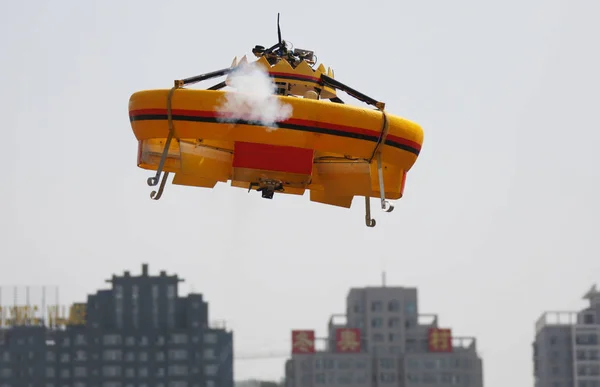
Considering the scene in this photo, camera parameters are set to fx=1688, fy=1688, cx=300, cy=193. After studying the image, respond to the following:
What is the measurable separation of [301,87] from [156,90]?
3.72m

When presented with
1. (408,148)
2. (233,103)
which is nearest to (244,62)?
(233,103)

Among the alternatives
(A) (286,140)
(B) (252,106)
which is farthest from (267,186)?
(B) (252,106)

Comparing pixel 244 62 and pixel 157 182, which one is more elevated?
pixel 244 62

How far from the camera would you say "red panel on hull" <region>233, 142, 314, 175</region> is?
36.5 meters

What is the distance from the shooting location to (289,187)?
38750 millimetres

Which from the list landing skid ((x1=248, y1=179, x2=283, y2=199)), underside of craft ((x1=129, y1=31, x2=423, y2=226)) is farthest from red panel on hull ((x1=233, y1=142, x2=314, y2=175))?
landing skid ((x1=248, y1=179, x2=283, y2=199))

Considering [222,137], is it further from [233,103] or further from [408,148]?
[408,148]

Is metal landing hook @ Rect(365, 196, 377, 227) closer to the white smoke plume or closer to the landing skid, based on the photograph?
the landing skid

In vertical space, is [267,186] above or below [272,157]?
below

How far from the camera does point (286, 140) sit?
35.9 m

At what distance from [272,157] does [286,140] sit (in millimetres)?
830

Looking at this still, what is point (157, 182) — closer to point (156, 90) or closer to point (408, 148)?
point (156, 90)

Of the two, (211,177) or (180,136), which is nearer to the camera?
(180,136)

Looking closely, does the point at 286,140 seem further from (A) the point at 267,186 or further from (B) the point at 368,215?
(B) the point at 368,215
